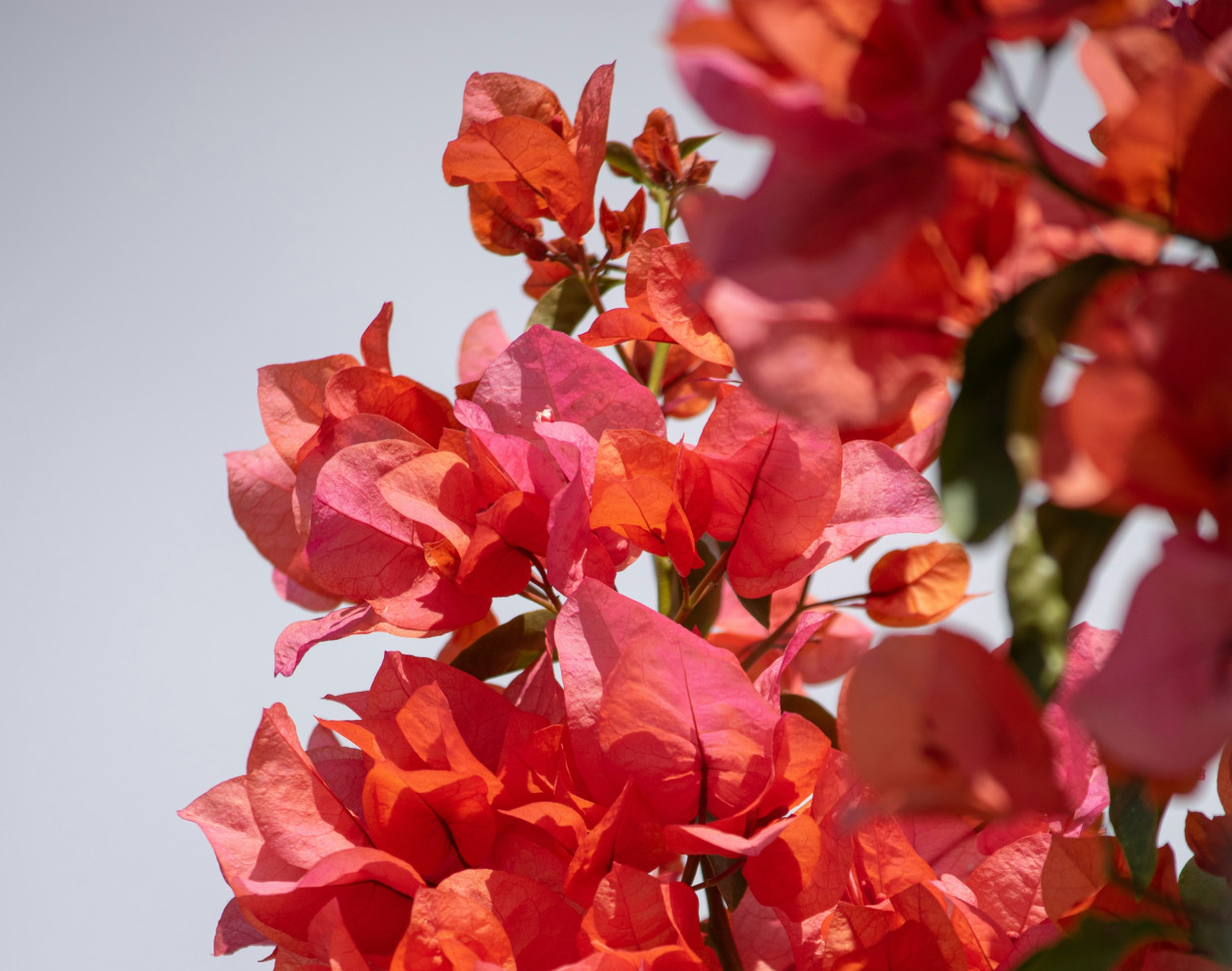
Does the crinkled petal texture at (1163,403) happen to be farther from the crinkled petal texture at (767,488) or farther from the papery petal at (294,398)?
the papery petal at (294,398)

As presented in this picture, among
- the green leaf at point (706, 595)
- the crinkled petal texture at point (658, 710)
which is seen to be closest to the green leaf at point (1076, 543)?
the crinkled petal texture at point (658, 710)

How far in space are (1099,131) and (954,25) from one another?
0.67 ft

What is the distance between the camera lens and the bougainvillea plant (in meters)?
0.16

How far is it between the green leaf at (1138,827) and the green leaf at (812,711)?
0.18 metres

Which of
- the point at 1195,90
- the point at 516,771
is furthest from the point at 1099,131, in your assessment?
the point at 516,771

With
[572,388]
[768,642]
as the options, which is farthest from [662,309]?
[768,642]

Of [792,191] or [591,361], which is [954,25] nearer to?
[792,191]

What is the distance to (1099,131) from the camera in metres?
0.34

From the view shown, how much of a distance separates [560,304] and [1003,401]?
331 millimetres

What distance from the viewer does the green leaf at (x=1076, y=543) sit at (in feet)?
0.64

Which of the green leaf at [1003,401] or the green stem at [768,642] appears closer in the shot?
the green leaf at [1003,401]

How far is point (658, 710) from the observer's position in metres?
0.30

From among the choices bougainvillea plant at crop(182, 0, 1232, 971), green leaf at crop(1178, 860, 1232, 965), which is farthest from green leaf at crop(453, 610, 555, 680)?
green leaf at crop(1178, 860, 1232, 965)

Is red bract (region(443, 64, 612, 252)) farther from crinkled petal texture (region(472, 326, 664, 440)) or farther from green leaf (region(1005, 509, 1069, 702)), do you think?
green leaf (region(1005, 509, 1069, 702))
